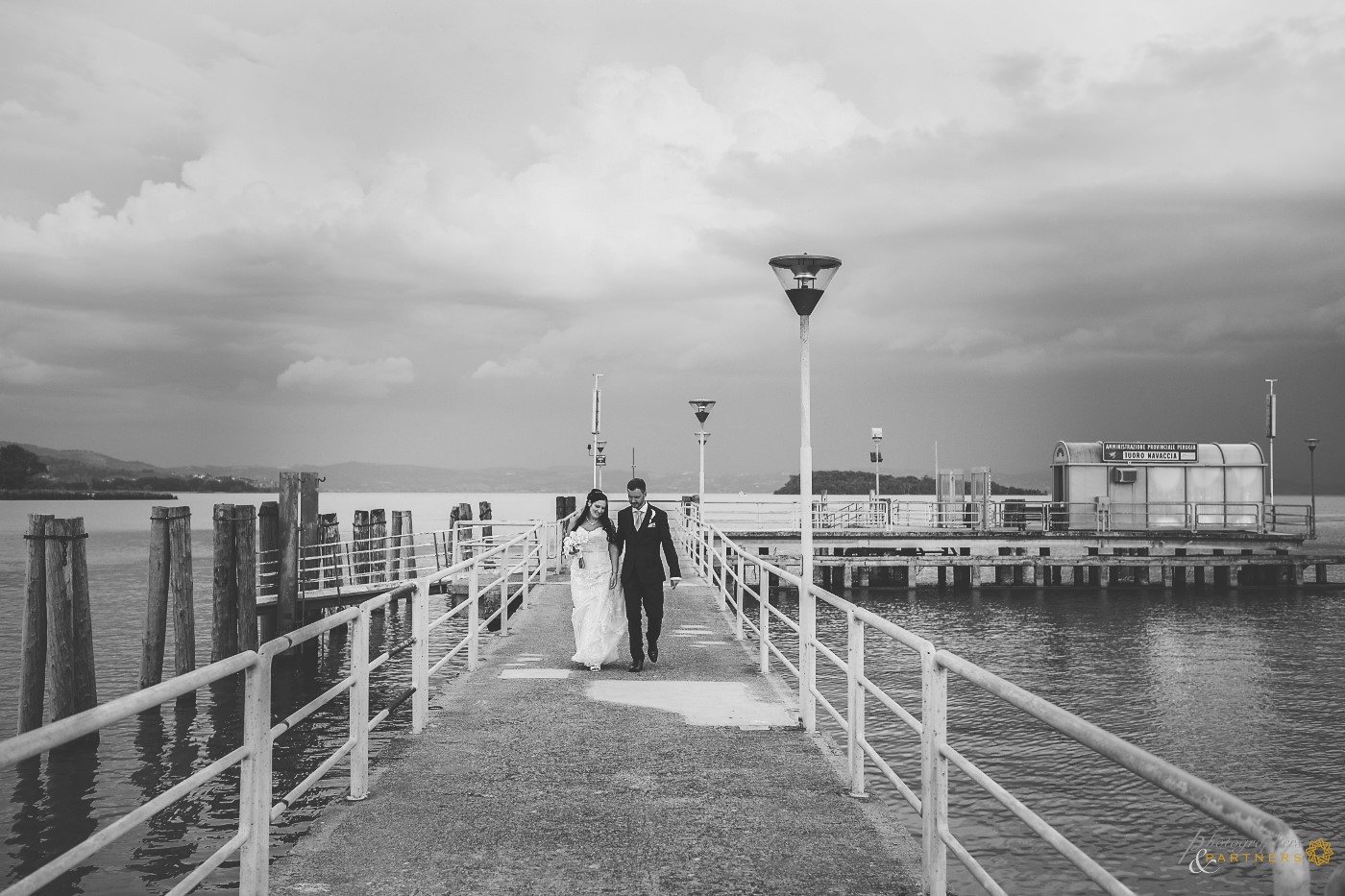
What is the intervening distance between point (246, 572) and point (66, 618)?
12.7 ft

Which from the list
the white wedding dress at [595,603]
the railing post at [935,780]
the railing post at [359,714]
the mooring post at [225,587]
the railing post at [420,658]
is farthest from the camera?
the mooring post at [225,587]

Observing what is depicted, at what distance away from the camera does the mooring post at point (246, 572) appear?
54.2ft

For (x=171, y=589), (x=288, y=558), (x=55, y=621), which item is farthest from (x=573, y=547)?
(x=288, y=558)

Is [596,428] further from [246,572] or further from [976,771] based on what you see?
[976,771]

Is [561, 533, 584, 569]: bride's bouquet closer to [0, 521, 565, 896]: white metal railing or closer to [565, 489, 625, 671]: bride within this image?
[565, 489, 625, 671]: bride

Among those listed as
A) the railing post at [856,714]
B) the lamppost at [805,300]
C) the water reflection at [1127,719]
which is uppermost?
the lamppost at [805,300]

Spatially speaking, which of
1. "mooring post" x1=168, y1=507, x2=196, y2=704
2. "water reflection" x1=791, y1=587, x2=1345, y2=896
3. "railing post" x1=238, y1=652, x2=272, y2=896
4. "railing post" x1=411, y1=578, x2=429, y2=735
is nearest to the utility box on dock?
"water reflection" x1=791, y1=587, x2=1345, y2=896

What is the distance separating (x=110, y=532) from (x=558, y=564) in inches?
3751

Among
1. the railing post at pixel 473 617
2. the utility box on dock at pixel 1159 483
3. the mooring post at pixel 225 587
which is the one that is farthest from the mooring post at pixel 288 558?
the utility box on dock at pixel 1159 483

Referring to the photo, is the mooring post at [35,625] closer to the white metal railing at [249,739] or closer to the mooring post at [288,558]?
the mooring post at [288,558]

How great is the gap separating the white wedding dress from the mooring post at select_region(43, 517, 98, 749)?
6369mm

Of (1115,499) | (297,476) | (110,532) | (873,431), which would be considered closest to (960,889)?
(297,476)

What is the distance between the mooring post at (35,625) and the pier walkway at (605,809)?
6414 millimetres

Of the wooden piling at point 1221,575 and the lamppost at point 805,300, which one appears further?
the wooden piling at point 1221,575
